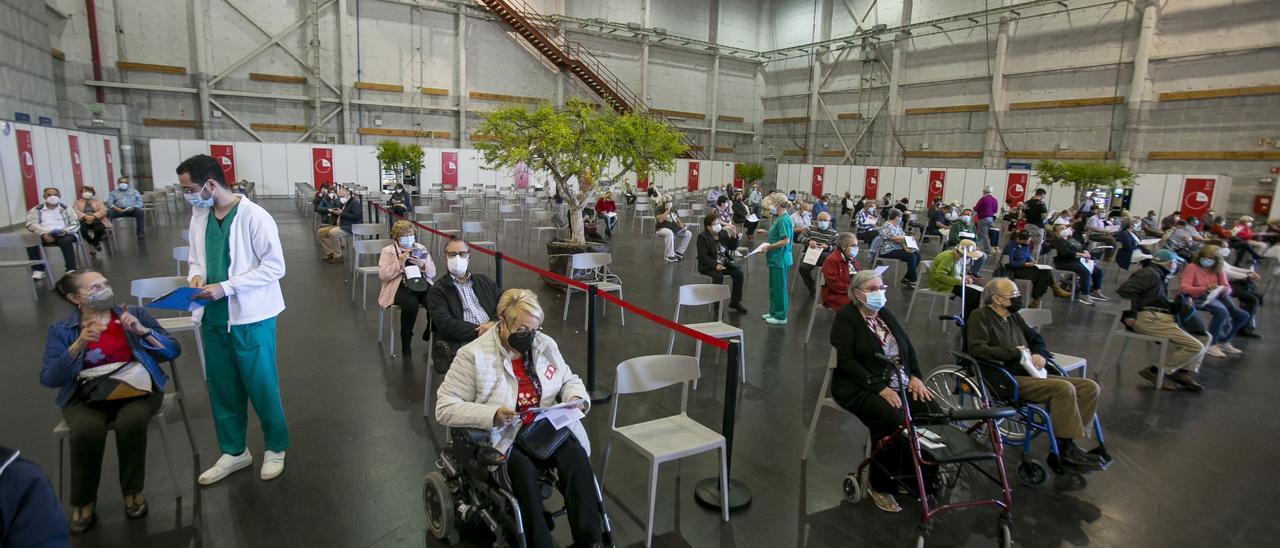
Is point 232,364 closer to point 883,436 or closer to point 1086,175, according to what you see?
point 883,436

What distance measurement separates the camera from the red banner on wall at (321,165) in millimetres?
21547

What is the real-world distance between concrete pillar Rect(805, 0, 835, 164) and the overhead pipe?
27.6 metres

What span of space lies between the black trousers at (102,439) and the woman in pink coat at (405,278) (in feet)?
8.31

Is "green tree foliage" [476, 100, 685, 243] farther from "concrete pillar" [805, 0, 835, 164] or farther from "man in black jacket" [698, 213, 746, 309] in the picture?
"concrete pillar" [805, 0, 835, 164]

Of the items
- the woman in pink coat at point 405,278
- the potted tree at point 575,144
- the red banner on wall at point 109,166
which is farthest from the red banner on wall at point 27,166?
the woman in pink coat at point 405,278

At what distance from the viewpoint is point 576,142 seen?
8391mm

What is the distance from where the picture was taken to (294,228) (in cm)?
1417

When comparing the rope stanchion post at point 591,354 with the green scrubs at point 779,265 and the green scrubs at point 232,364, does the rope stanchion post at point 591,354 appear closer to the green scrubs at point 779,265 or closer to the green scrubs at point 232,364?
the green scrubs at point 232,364

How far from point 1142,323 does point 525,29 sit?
23.9 meters

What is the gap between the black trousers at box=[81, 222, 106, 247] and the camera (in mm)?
9805

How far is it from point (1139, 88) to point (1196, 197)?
12.9ft

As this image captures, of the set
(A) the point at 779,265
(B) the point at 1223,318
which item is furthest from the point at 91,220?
(B) the point at 1223,318

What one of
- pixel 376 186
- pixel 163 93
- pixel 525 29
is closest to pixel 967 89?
pixel 525 29

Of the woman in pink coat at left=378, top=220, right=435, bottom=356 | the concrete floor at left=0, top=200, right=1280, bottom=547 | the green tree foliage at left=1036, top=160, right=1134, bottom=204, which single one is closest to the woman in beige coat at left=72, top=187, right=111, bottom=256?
the concrete floor at left=0, top=200, right=1280, bottom=547
